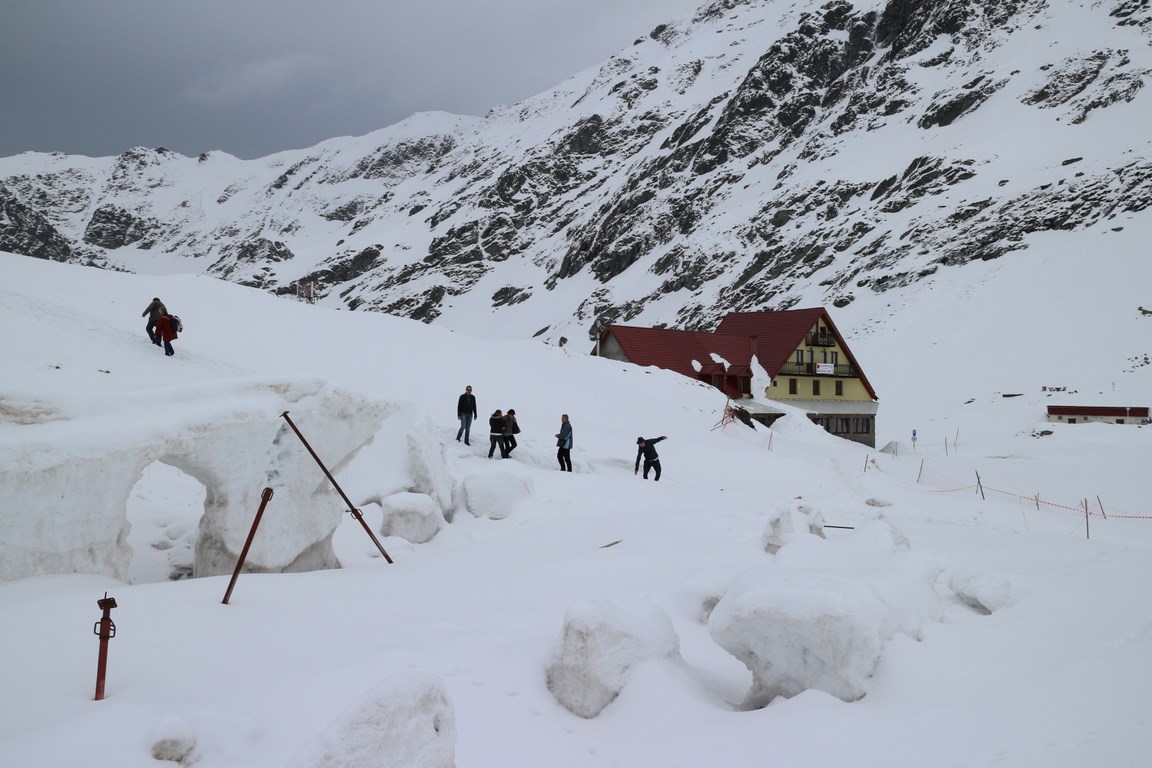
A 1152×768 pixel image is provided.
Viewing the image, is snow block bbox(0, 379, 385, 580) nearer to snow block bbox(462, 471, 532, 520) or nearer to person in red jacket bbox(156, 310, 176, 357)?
snow block bbox(462, 471, 532, 520)

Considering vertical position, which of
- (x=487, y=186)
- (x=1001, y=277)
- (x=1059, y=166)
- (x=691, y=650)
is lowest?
(x=691, y=650)

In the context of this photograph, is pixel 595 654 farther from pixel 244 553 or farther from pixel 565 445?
pixel 565 445

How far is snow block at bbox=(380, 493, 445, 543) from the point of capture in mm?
10227

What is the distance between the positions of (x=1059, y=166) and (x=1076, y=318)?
24545 mm

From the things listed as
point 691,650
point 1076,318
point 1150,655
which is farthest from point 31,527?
point 1076,318

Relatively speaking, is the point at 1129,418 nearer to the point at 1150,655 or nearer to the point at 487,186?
the point at 1150,655

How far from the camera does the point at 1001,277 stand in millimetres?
53656

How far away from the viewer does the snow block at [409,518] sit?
10.2m

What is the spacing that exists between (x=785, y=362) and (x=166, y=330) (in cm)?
3213

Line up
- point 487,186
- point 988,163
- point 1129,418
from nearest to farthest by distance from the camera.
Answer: point 1129,418, point 988,163, point 487,186

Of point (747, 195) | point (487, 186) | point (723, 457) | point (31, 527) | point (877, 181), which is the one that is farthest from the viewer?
point (487, 186)

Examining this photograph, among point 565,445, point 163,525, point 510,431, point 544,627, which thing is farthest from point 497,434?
point 544,627

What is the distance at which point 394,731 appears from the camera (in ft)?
11.8

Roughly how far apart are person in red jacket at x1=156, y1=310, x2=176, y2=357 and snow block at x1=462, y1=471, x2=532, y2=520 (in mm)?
7514
